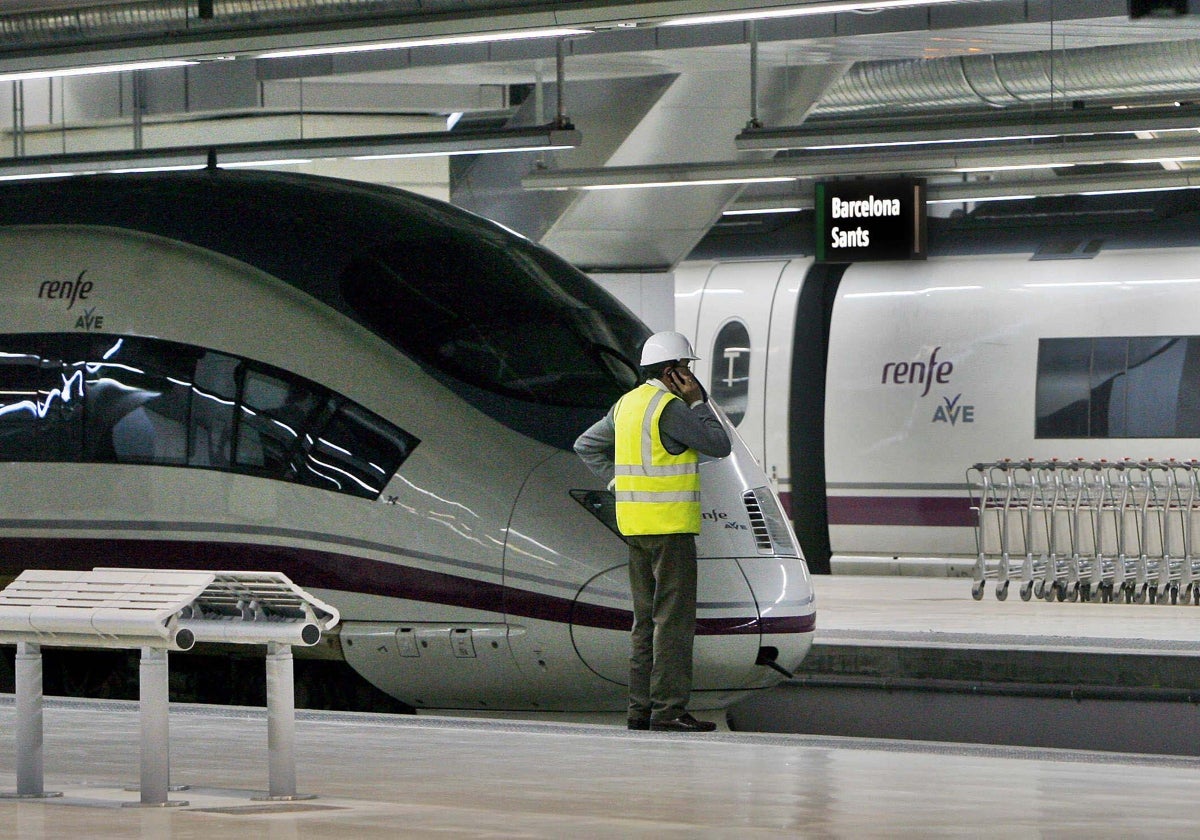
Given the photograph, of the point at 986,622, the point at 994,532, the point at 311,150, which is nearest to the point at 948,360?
the point at 994,532

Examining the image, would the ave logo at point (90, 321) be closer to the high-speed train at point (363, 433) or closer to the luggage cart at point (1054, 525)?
the high-speed train at point (363, 433)

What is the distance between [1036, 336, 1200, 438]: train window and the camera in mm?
18125

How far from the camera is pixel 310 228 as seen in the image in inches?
420

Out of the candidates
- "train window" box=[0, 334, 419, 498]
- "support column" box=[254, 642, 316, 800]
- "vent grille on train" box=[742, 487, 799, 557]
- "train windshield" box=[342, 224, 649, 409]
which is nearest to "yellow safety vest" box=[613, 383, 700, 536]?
"vent grille on train" box=[742, 487, 799, 557]

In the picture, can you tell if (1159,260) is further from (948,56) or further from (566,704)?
(566,704)

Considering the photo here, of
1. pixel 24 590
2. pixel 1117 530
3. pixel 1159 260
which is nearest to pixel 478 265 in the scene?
pixel 24 590

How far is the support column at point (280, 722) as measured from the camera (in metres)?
6.50

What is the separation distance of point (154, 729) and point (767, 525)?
423cm

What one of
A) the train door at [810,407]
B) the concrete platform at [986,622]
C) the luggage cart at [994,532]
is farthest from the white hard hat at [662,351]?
the train door at [810,407]

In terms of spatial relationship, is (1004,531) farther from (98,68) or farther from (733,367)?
(98,68)

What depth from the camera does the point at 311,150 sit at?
1518 centimetres

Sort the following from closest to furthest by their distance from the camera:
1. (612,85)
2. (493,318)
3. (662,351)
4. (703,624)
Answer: (662,351) < (703,624) < (493,318) < (612,85)

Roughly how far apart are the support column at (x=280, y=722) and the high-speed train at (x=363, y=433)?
10.1 ft

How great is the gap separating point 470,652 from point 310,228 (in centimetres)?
240
